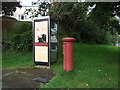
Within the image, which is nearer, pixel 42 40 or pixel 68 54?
pixel 68 54

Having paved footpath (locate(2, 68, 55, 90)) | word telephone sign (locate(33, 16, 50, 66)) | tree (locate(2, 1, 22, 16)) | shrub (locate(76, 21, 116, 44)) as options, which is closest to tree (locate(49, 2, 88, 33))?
shrub (locate(76, 21, 116, 44))

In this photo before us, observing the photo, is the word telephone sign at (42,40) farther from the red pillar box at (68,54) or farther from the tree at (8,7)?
the tree at (8,7)

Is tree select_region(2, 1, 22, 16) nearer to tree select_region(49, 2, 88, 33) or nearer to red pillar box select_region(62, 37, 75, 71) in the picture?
tree select_region(49, 2, 88, 33)

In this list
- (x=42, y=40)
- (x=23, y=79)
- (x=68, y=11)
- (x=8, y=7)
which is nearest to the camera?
(x=23, y=79)

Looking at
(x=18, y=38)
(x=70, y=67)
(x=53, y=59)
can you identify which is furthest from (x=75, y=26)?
(x=70, y=67)

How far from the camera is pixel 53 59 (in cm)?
799

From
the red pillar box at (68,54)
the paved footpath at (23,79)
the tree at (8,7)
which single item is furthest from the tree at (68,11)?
the paved footpath at (23,79)

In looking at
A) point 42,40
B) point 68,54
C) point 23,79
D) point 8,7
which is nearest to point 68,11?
point 8,7

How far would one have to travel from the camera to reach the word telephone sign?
7391mm

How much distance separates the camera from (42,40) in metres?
7.52

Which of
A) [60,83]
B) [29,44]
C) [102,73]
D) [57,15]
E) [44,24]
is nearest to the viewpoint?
[60,83]

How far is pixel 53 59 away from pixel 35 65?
2.82 ft

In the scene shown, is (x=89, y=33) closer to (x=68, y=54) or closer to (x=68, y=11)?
(x=68, y=11)

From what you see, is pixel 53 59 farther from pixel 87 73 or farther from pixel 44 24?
pixel 87 73
